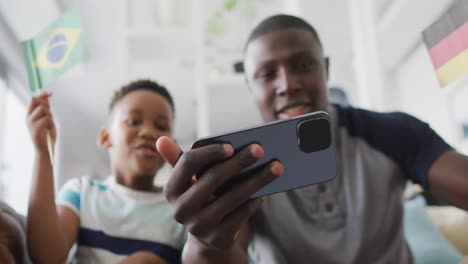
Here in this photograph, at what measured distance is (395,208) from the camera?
2.43 ft

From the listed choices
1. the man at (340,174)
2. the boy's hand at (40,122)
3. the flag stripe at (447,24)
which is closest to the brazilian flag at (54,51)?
the boy's hand at (40,122)

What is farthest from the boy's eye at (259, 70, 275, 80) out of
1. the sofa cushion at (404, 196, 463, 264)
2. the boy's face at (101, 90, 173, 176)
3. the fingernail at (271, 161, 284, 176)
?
the sofa cushion at (404, 196, 463, 264)

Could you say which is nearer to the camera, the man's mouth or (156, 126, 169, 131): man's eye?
the man's mouth

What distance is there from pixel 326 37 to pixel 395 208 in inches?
47.5

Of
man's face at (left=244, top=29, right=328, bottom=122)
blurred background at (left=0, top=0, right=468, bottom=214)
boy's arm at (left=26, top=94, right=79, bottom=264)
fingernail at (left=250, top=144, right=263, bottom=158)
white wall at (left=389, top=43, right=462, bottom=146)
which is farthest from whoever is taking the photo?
white wall at (left=389, top=43, right=462, bottom=146)

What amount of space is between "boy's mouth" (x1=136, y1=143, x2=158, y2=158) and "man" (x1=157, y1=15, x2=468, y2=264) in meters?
0.24

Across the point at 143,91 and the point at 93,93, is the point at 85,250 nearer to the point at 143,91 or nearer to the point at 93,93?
the point at 143,91

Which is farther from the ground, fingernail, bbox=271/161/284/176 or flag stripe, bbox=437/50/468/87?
flag stripe, bbox=437/50/468/87

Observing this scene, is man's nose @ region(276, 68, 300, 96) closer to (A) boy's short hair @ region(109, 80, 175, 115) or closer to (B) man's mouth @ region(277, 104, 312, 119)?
(B) man's mouth @ region(277, 104, 312, 119)

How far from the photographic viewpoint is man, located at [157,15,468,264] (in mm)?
691

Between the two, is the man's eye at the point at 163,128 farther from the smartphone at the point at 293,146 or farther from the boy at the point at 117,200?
the smartphone at the point at 293,146

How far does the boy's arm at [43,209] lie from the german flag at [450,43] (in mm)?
604

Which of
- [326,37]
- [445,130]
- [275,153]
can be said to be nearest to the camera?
[275,153]

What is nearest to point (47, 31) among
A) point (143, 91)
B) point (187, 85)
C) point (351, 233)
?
point (143, 91)
